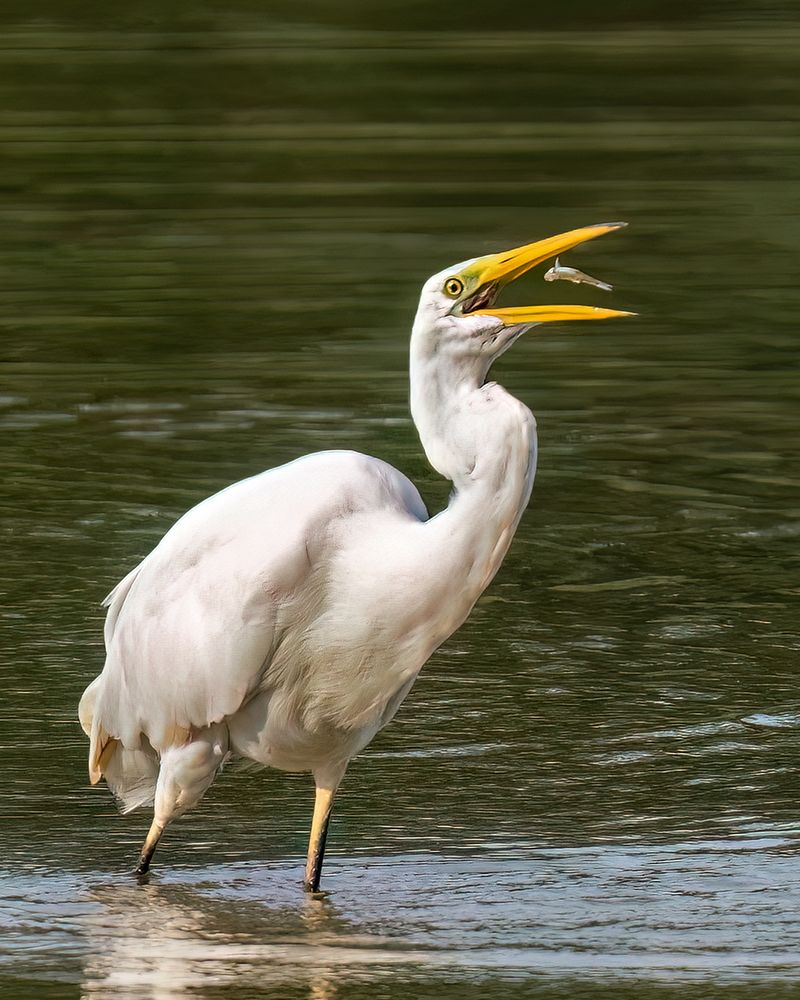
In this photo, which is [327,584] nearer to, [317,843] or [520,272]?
[317,843]

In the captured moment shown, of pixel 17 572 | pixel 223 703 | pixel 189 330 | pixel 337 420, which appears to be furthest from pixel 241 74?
pixel 223 703

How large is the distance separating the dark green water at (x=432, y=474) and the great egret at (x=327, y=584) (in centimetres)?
33

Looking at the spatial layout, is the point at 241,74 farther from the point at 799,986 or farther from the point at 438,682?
the point at 799,986

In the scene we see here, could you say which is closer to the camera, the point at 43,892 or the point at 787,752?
the point at 43,892

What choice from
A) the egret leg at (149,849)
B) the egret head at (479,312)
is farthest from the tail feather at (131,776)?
the egret head at (479,312)

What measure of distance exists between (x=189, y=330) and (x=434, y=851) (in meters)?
5.61

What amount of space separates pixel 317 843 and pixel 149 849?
38cm

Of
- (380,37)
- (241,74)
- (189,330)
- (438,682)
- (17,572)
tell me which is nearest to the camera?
(438,682)

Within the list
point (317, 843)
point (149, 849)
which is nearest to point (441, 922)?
point (317, 843)

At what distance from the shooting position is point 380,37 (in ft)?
61.2

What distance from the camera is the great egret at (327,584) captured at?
4785 millimetres

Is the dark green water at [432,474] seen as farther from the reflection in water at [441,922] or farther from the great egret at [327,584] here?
the great egret at [327,584]

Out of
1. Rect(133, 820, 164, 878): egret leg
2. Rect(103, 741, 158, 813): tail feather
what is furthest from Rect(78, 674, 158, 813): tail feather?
Rect(133, 820, 164, 878): egret leg

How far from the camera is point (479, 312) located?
4.81 metres
